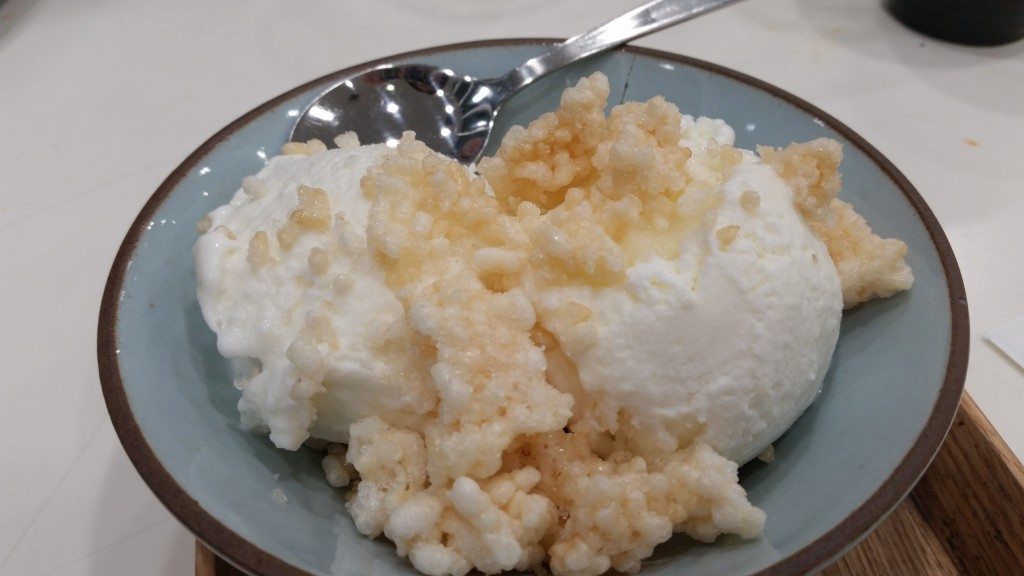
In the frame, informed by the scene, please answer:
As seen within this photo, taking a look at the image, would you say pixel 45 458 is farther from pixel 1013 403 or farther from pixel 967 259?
pixel 967 259

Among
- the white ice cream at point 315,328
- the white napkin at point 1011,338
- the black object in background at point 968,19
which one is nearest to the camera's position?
the white ice cream at point 315,328

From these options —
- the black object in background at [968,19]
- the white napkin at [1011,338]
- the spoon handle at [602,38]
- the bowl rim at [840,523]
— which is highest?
the spoon handle at [602,38]

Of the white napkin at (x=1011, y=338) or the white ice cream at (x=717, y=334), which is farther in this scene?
the white napkin at (x=1011, y=338)

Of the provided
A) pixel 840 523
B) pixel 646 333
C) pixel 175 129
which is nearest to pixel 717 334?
pixel 646 333

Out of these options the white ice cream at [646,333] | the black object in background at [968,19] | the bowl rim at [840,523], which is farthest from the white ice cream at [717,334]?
the black object in background at [968,19]

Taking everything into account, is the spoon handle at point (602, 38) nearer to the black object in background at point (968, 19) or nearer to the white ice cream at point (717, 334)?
the white ice cream at point (717, 334)

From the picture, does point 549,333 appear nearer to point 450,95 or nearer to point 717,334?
point 717,334

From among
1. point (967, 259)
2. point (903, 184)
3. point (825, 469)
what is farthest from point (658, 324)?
point (967, 259)
